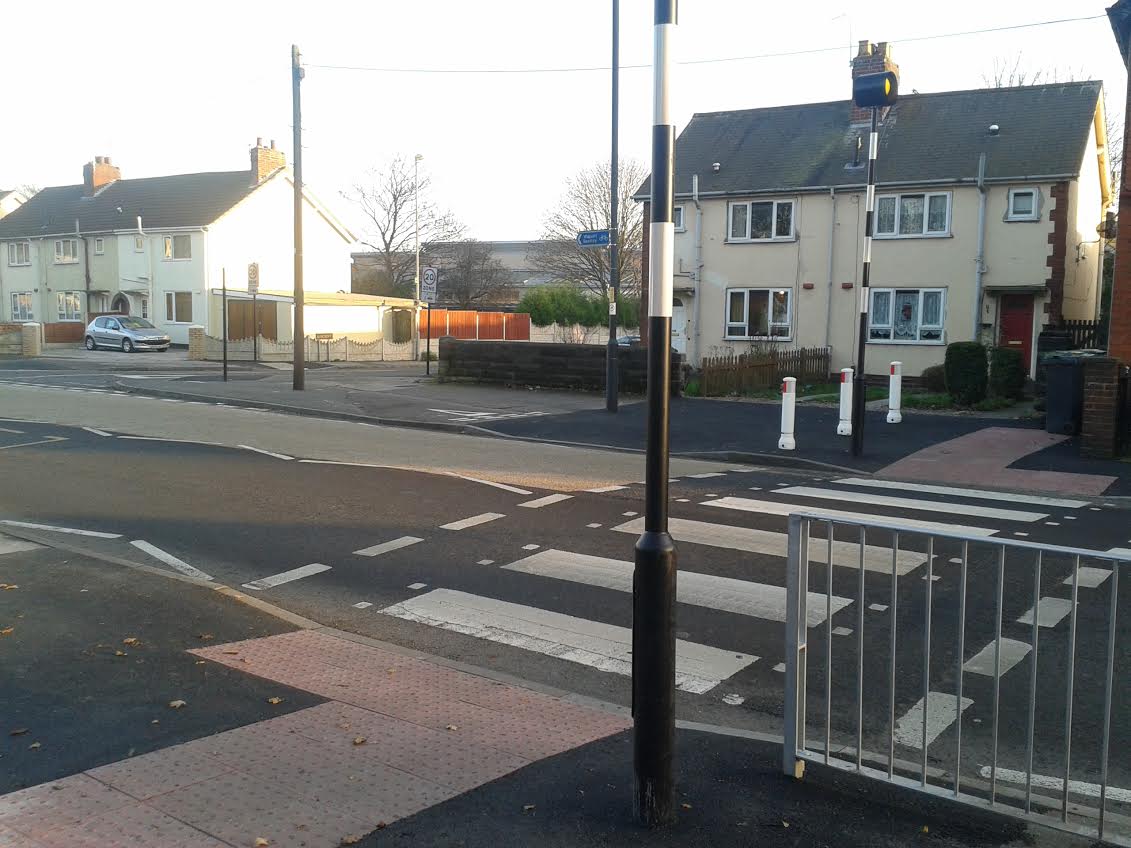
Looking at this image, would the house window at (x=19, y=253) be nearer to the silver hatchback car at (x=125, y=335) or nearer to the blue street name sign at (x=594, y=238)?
the silver hatchback car at (x=125, y=335)

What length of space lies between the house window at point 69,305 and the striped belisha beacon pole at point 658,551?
179 feet

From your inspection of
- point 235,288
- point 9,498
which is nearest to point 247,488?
point 9,498

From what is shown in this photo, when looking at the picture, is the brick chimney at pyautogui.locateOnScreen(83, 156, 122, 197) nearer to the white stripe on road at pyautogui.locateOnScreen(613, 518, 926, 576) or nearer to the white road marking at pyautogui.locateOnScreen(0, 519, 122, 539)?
the white road marking at pyautogui.locateOnScreen(0, 519, 122, 539)

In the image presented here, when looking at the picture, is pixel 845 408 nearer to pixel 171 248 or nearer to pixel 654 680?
pixel 654 680

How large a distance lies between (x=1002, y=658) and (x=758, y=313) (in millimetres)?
25340

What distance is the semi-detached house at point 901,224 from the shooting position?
26.7 metres

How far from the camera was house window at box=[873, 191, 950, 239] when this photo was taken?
27766 mm

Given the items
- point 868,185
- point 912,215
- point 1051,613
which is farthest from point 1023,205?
point 1051,613

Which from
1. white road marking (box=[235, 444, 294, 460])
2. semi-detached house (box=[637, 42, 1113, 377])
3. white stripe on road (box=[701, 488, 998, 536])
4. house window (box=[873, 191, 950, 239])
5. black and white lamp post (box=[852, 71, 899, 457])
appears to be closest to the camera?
white stripe on road (box=[701, 488, 998, 536])

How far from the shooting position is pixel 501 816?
156 inches

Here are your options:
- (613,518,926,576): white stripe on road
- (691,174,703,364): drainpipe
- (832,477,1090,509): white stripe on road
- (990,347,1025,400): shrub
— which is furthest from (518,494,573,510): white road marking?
(691,174,703,364): drainpipe

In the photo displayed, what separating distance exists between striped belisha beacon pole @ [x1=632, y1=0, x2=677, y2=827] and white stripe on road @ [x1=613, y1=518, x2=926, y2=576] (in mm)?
3996

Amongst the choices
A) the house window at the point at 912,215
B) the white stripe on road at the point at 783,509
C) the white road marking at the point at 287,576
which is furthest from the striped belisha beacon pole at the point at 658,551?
the house window at the point at 912,215

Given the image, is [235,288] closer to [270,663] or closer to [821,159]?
[821,159]
